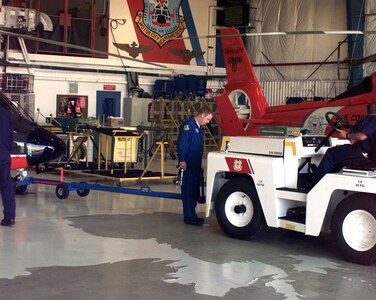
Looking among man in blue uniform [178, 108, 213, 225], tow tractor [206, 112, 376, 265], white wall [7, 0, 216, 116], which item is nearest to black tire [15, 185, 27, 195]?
man in blue uniform [178, 108, 213, 225]

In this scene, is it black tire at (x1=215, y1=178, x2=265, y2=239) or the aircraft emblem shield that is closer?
black tire at (x1=215, y1=178, x2=265, y2=239)

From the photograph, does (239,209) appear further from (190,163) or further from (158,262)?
(158,262)

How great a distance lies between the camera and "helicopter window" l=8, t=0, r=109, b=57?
21.6 metres

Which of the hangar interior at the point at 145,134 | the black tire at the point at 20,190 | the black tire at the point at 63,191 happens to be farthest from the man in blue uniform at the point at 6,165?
the black tire at the point at 20,190

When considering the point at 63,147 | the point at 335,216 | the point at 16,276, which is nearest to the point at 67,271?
the point at 16,276

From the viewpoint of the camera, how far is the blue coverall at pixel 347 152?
658 cm

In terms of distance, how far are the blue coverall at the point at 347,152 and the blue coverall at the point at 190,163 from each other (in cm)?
193

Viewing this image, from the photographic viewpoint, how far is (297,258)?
643 centimetres

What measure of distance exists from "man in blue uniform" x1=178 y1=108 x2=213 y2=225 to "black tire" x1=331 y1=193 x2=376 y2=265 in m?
2.32

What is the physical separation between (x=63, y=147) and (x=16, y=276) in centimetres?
469

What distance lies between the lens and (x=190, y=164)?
8047mm

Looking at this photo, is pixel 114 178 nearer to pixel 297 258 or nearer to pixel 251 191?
pixel 251 191

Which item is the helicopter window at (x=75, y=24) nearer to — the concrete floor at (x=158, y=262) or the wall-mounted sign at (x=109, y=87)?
the wall-mounted sign at (x=109, y=87)

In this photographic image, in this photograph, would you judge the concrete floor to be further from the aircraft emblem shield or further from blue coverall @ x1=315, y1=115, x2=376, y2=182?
the aircraft emblem shield
